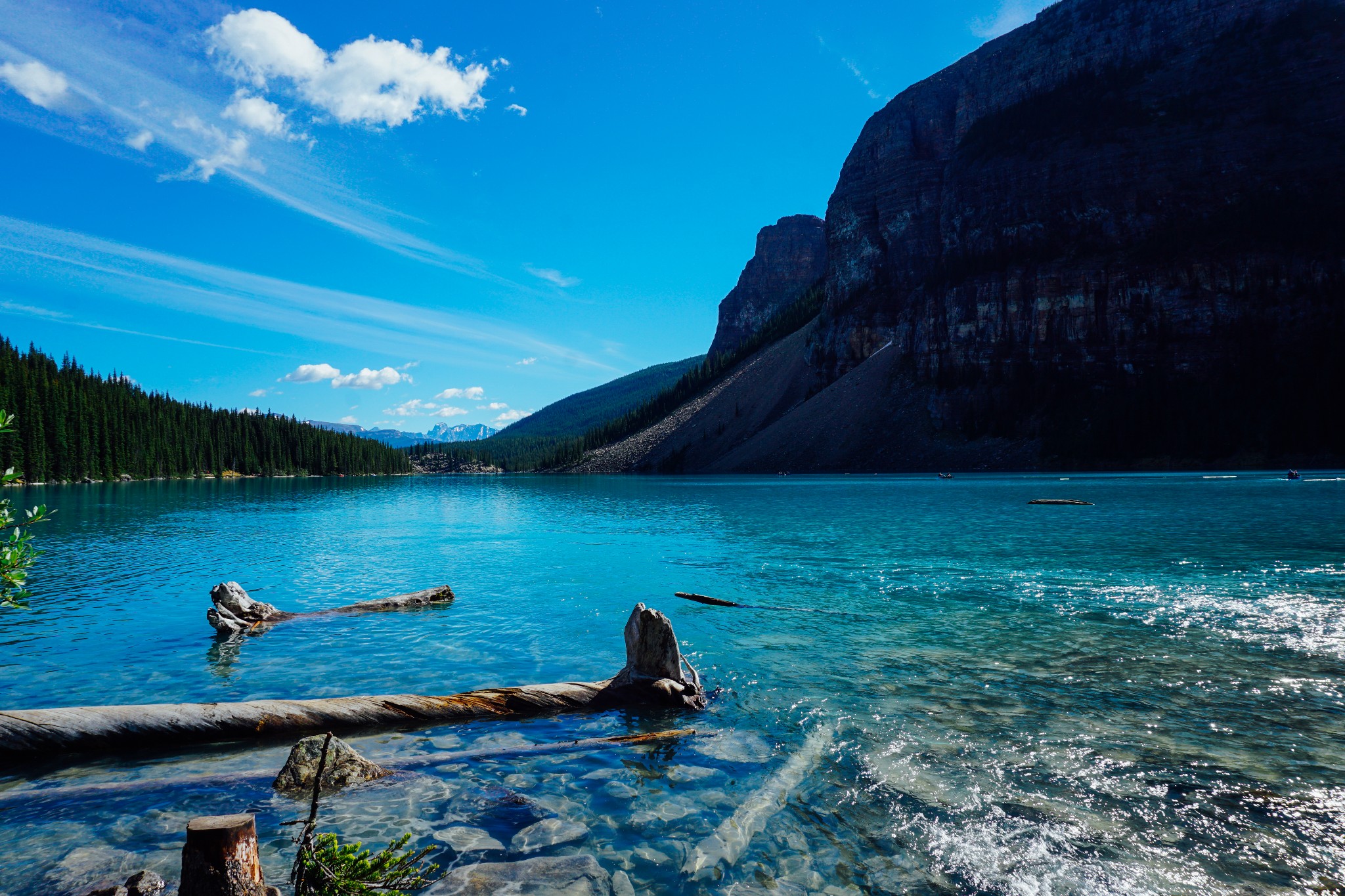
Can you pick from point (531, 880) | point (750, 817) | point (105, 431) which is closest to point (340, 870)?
point (531, 880)

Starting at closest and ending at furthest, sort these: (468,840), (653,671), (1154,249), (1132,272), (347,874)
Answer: (347,874)
(468,840)
(653,671)
(1132,272)
(1154,249)

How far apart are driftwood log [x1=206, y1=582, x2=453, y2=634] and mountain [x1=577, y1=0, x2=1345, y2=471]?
154117mm

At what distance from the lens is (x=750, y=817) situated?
8.21 metres

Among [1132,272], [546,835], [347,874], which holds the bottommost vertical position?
[546,835]

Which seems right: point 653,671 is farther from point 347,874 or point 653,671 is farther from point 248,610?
point 248,610

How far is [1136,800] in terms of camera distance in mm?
8188

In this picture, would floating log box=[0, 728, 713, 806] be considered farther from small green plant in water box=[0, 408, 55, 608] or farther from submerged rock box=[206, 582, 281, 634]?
submerged rock box=[206, 582, 281, 634]

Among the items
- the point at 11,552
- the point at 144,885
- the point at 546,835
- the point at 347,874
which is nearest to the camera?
the point at 347,874

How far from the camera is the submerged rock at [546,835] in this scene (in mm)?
7445

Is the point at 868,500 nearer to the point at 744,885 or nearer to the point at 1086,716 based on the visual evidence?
the point at 1086,716

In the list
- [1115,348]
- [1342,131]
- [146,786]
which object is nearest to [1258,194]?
[1342,131]

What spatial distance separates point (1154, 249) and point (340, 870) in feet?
648

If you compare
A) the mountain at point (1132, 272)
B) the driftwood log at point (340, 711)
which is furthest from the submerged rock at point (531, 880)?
the mountain at point (1132, 272)

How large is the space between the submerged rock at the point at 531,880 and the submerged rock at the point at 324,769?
114 inches
